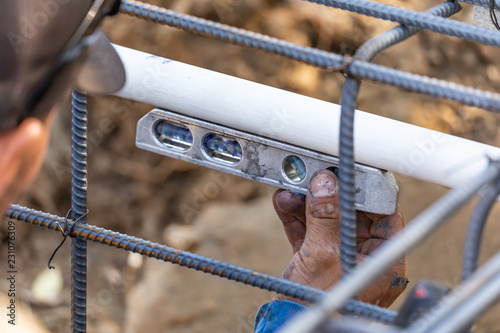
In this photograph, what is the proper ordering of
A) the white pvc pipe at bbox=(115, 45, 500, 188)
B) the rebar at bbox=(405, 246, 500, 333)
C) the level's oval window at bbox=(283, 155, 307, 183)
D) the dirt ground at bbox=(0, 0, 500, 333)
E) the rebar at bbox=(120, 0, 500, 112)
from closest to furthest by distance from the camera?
the rebar at bbox=(405, 246, 500, 333)
the rebar at bbox=(120, 0, 500, 112)
the white pvc pipe at bbox=(115, 45, 500, 188)
the level's oval window at bbox=(283, 155, 307, 183)
the dirt ground at bbox=(0, 0, 500, 333)

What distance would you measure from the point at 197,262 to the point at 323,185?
0.21m

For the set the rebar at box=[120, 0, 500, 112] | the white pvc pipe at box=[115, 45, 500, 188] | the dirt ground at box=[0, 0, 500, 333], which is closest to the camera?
the rebar at box=[120, 0, 500, 112]

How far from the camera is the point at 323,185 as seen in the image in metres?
0.81

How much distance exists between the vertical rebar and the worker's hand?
0.28m

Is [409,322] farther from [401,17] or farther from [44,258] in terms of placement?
[44,258]

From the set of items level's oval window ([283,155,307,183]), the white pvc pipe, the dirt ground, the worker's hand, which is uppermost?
the white pvc pipe

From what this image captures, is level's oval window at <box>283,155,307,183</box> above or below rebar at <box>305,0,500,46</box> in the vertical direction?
below

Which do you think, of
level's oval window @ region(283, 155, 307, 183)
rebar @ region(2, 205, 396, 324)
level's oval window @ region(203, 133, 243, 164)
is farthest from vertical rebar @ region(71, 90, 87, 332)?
level's oval window @ region(283, 155, 307, 183)

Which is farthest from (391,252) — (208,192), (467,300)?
(208,192)

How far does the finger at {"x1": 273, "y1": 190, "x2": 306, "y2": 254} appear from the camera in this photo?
884mm

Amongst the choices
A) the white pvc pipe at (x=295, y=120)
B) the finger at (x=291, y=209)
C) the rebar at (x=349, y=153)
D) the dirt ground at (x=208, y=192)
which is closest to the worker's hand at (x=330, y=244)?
the finger at (x=291, y=209)

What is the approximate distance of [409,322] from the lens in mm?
439

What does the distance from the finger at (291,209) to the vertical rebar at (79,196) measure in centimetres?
28

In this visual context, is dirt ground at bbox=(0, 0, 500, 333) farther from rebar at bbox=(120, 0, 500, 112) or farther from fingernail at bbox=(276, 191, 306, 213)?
rebar at bbox=(120, 0, 500, 112)
